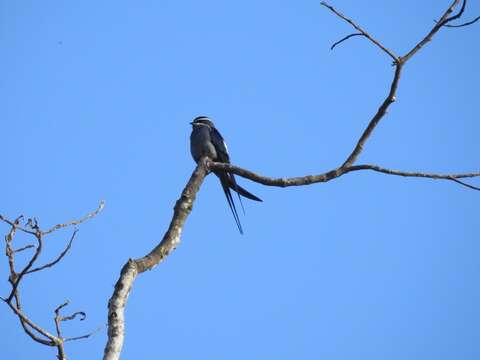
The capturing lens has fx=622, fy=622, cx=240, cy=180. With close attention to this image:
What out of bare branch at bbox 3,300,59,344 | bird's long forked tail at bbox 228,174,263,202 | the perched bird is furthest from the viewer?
the perched bird

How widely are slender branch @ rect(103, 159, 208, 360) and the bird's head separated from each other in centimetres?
405

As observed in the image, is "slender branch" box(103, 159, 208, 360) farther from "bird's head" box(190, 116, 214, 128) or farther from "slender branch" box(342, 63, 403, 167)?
"bird's head" box(190, 116, 214, 128)

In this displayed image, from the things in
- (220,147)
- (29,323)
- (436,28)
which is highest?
(220,147)

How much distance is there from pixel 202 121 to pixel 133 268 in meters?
5.32

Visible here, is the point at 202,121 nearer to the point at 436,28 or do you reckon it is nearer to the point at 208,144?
the point at 208,144

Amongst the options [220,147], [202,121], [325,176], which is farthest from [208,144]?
[325,176]

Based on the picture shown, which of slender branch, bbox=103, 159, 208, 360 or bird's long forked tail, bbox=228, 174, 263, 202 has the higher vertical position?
bird's long forked tail, bbox=228, 174, 263, 202

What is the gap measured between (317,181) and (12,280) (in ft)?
6.17

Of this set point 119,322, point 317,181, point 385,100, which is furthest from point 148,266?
point 385,100

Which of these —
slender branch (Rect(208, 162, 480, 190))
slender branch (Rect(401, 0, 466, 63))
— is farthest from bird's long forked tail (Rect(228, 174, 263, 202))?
slender branch (Rect(401, 0, 466, 63))

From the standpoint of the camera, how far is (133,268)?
10.7ft

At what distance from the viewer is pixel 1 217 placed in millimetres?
3447

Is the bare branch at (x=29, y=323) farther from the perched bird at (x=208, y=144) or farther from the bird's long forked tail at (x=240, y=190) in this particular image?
the perched bird at (x=208, y=144)

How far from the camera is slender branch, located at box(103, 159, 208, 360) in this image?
2.99 m
